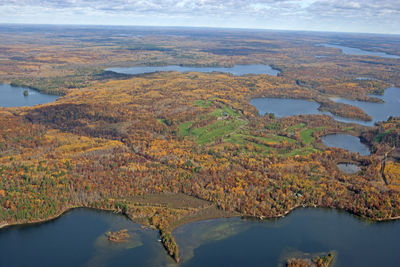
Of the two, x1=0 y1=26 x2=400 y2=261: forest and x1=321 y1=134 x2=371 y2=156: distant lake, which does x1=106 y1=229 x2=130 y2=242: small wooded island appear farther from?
x1=321 y1=134 x2=371 y2=156: distant lake

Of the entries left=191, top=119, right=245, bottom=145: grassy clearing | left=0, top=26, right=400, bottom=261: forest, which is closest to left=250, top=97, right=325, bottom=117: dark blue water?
left=0, top=26, right=400, bottom=261: forest

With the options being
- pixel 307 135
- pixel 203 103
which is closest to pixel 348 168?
pixel 307 135

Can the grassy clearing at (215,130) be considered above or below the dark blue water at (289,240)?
above

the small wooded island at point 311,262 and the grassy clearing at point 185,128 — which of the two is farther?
the grassy clearing at point 185,128

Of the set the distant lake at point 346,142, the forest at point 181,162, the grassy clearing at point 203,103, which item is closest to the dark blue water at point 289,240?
the forest at point 181,162

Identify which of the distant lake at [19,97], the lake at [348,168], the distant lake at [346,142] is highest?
the distant lake at [19,97]

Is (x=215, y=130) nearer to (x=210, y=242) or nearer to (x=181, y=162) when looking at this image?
(x=181, y=162)

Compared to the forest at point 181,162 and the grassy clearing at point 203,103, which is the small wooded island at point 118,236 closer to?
the forest at point 181,162
